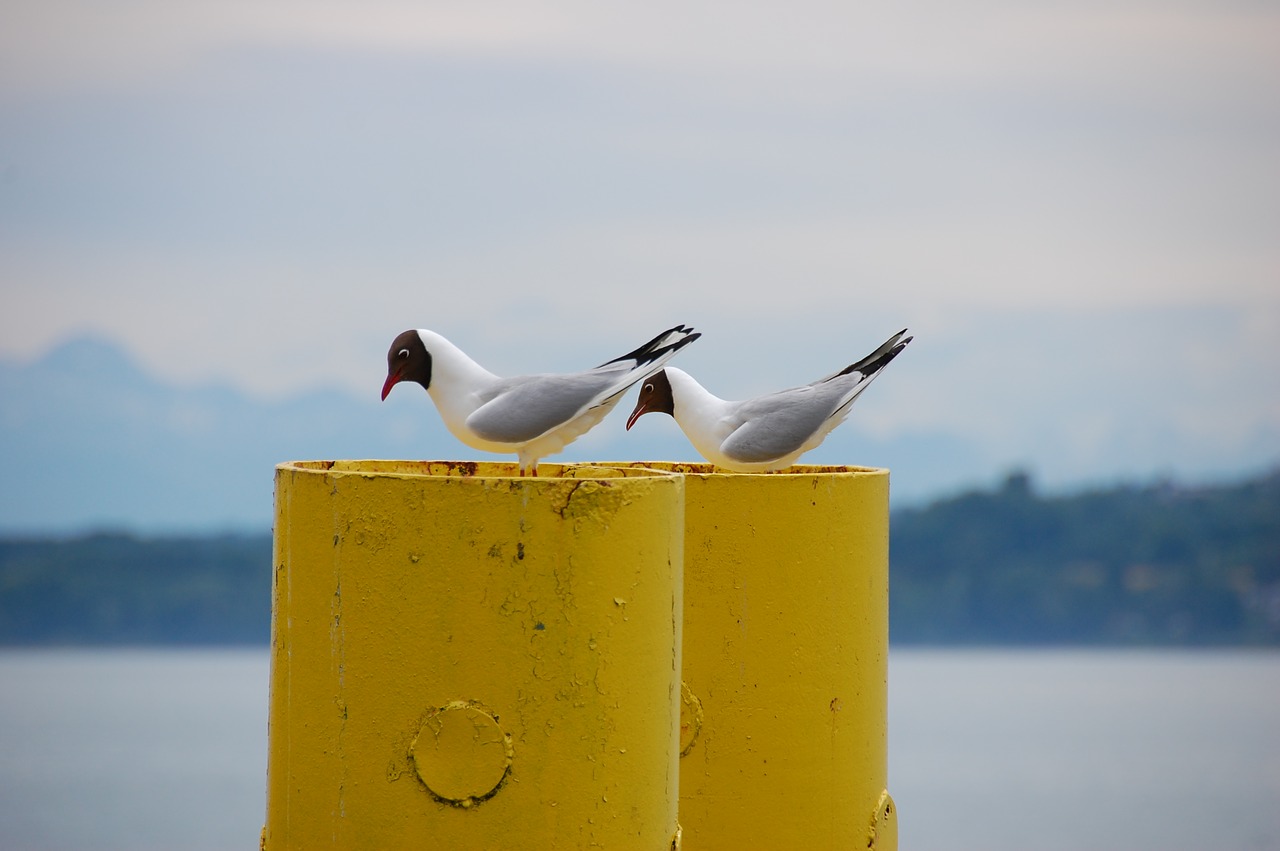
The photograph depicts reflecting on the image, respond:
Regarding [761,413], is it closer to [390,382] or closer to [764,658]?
[764,658]

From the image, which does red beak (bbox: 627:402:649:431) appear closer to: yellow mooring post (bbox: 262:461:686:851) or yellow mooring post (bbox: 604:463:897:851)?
yellow mooring post (bbox: 604:463:897:851)

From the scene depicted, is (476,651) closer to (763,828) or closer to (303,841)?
(303,841)

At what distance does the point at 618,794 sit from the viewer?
14.1ft

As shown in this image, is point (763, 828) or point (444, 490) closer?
point (444, 490)

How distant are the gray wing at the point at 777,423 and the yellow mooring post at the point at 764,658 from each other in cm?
54

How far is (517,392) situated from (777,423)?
4.29ft

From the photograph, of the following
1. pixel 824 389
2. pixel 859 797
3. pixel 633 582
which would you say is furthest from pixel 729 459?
pixel 633 582

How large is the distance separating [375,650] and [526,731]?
480 mm

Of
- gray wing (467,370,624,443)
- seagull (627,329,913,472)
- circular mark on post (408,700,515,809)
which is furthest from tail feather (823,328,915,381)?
circular mark on post (408,700,515,809)

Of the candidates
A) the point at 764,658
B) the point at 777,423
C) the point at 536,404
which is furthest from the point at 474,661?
the point at 777,423

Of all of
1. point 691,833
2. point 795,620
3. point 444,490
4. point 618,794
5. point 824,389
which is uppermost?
point 824,389

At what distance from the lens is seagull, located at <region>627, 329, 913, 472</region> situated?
6215mm

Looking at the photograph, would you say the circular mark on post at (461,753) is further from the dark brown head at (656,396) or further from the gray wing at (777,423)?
the dark brown head at (656,396)

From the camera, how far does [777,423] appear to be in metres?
6.22
